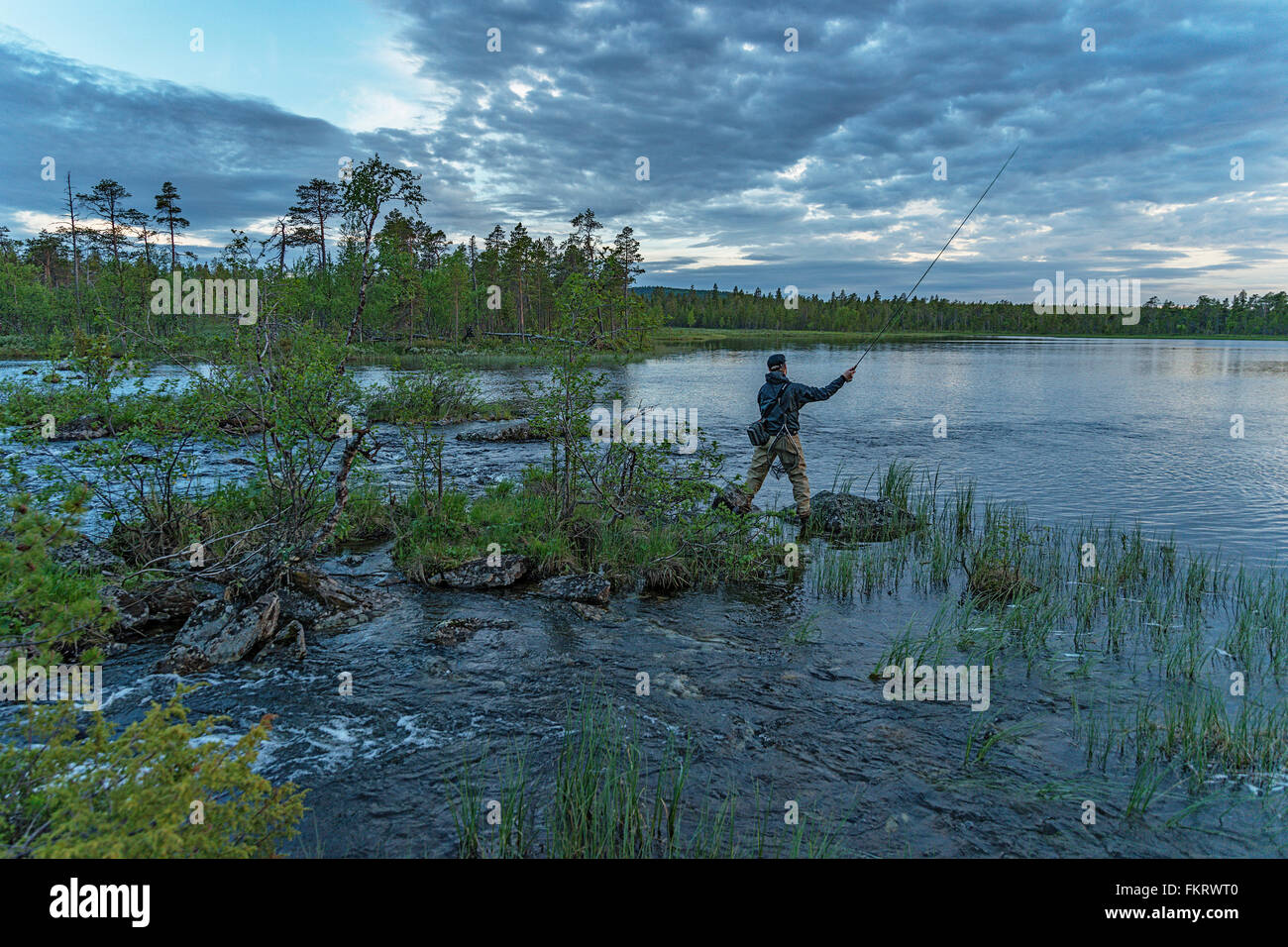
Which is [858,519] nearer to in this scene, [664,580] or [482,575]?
[664,580]

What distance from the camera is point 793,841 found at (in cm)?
532

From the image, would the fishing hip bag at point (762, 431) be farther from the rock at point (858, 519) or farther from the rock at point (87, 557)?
the rock at point (87, 557)

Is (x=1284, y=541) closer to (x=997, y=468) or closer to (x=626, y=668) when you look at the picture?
(x=997, y=468)

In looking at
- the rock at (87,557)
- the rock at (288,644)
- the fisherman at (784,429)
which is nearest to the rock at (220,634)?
the rock at (288,644)

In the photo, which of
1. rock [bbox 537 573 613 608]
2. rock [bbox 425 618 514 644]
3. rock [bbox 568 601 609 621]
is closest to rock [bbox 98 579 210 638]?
rock [bbox 425 618 514 644]

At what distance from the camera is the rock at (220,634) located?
7.95m

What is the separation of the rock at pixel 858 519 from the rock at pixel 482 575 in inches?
258

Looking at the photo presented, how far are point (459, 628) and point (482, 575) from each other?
5.97 feet

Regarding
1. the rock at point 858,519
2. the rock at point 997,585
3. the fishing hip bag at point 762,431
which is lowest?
the rock at point 997,585

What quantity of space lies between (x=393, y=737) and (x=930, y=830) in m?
4.89

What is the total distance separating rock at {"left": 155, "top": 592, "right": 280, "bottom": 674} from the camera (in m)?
7.95

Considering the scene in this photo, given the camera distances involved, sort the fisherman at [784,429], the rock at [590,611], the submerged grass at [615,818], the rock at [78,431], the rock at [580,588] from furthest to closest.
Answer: the rock at [78,431], the fisherman at [784,429], the rock at [580,588], the rock at [590,611], the submerged grass at [615,818]

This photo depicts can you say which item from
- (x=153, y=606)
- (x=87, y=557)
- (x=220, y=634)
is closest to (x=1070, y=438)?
(x=220, y=634)
